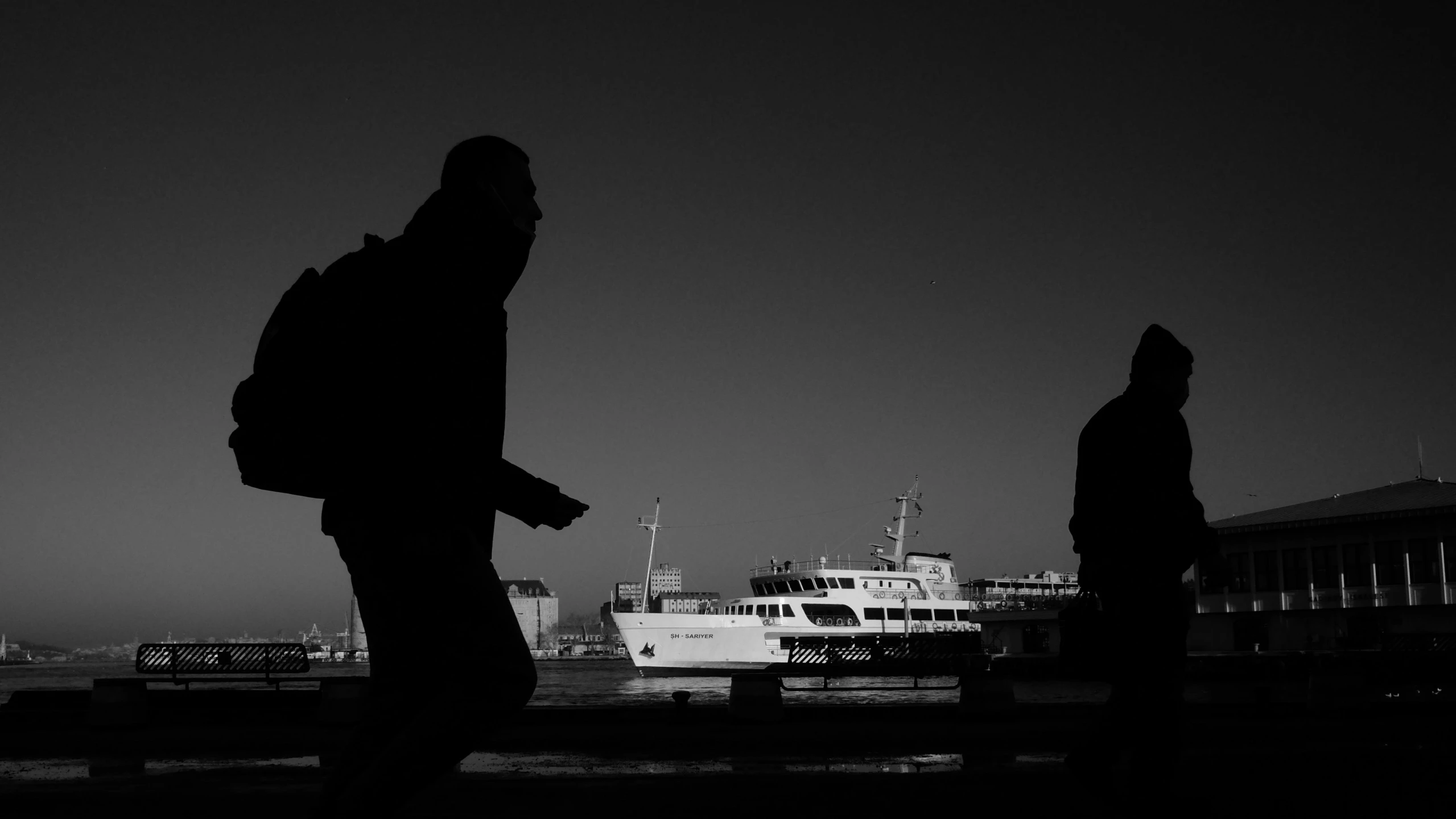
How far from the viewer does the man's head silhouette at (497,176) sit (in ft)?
8.61

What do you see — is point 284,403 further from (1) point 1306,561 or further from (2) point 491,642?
(1) point 1306,561

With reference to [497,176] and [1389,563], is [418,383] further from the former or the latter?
[1389,563]

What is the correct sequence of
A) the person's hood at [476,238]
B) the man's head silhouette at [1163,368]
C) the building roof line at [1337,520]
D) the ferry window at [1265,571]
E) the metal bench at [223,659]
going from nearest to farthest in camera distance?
the person's hood at [476,238]
the man's head silhouette at [1163,368]
the metal bench at [223,659]
the building roof line at [1337,520]
the ferry window at [1265,571]

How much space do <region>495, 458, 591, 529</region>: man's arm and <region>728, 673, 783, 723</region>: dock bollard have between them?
8.23 m

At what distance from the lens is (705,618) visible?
51688 millimetres

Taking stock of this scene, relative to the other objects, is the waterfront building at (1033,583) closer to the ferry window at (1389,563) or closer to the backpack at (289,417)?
the ferry window at (1389,563)

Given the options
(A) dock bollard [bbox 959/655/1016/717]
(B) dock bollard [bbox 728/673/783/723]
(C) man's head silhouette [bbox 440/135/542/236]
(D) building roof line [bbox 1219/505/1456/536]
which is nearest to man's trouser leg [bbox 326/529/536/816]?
(C) man's head silhouette [bbox 440/135/542/236]

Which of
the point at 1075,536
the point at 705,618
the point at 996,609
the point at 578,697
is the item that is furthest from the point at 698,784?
the point at 996,609

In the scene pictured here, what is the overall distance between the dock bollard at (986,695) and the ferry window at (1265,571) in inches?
1641

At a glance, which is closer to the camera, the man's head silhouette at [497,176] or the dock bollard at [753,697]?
the man's head silhouette at [497,176]

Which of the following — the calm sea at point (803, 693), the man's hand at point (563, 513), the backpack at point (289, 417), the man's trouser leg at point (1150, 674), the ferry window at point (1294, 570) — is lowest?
the calm sea at point (803, 693)

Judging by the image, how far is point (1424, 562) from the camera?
43.4 metres

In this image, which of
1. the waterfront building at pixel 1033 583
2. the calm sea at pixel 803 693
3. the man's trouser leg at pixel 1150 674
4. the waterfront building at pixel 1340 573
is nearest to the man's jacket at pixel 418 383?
the man's trouser leg at pixel 1150 674

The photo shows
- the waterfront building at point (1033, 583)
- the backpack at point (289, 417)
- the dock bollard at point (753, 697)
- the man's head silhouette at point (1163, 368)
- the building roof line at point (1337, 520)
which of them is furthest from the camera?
the waterfront building at point (1033, 583)
